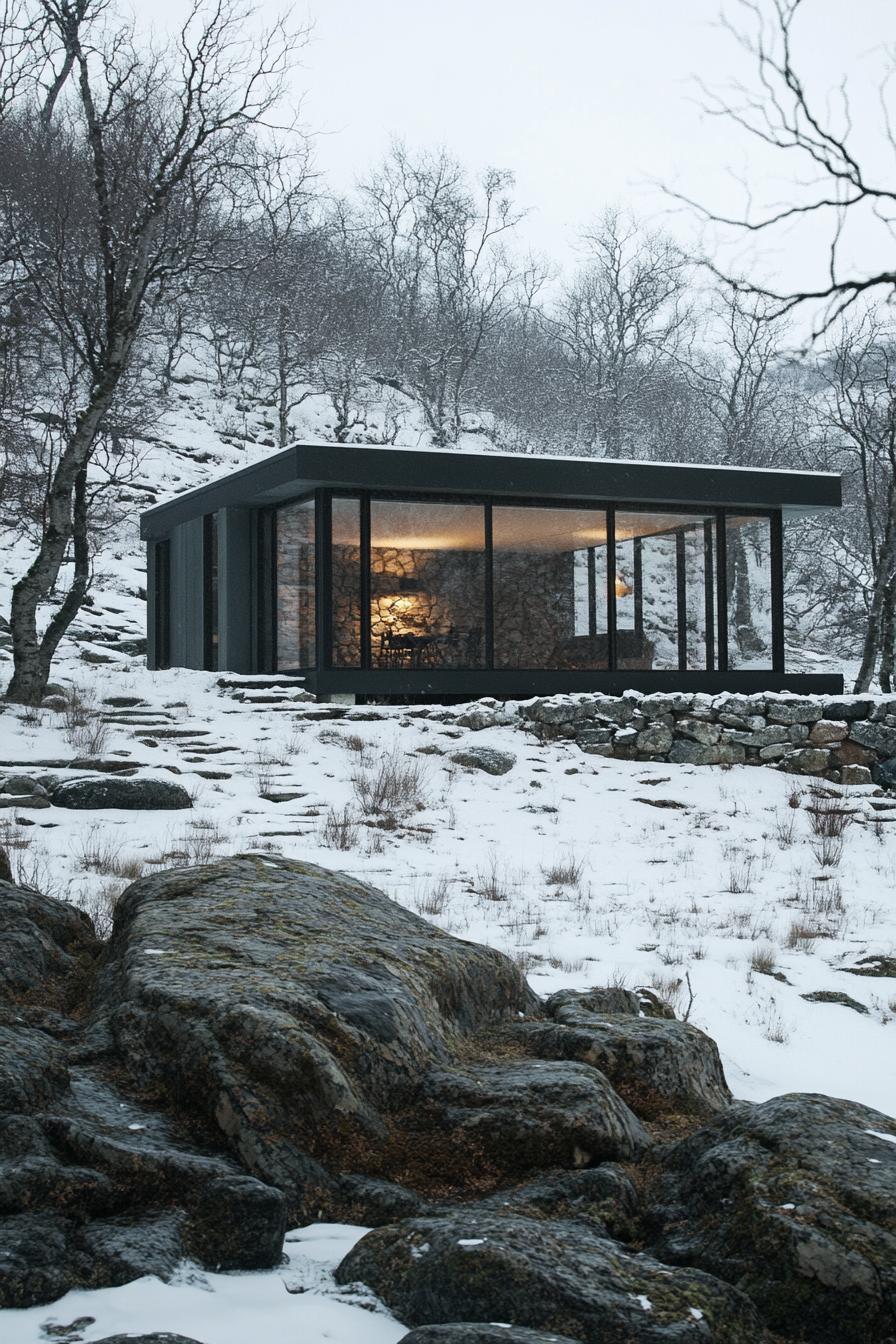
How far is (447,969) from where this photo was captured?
347 cm

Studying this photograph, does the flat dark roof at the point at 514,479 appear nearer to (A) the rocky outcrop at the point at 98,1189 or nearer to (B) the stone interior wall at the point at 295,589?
(B) the stone interior wall at the point at 295,589

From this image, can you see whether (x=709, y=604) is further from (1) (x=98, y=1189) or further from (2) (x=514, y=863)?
(1) (x=98, y=1189)

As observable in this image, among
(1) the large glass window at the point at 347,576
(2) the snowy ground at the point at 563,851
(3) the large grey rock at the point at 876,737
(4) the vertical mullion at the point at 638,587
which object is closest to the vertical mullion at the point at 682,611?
(4) the vertical mullion at the point at 638,587

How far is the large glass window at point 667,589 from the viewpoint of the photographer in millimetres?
16781

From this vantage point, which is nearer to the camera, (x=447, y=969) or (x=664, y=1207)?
(x=664, y=1207)

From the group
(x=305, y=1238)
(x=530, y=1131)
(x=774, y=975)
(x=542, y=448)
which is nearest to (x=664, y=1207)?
(x=530, y=1131)

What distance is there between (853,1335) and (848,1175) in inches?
13.3

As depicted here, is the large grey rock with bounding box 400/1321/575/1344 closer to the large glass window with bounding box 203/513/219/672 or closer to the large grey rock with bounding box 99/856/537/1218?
the large grey rock with bounding box 99/856/537/1218

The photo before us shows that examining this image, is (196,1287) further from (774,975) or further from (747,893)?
(747,893)

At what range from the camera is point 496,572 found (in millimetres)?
16141

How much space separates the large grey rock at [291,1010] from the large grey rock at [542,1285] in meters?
0.35

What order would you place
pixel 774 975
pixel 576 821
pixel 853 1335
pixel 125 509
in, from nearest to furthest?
pixel 853 1335
pixel 774 975
pixel 576 821
pixel 125 509

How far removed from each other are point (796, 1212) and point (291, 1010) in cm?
120

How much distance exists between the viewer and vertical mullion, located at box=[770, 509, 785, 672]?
17281 millimetres
